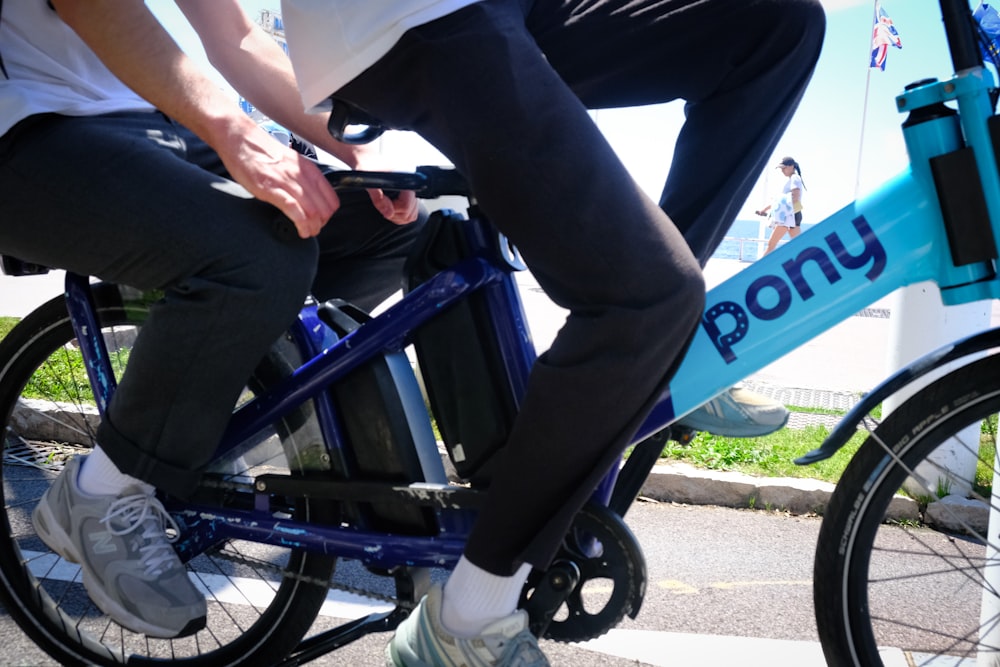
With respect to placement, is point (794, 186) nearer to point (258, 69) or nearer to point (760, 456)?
point (760, 456)

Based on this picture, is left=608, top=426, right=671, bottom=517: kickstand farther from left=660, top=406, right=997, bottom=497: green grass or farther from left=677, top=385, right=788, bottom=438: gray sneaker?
left=660, top=406, right=997, bottom=497: green grass

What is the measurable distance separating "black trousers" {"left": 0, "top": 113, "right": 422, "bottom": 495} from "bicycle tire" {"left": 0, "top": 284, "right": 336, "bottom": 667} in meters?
0.27

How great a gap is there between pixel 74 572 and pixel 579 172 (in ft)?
6.19

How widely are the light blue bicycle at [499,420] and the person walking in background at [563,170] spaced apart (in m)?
0.18

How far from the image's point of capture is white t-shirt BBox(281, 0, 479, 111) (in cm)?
133

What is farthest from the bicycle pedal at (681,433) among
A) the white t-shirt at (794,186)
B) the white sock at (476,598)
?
the white t-shirt at (794,186)

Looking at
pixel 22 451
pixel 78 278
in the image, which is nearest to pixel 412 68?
pixel 78 278

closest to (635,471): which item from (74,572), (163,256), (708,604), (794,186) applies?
(163,256)

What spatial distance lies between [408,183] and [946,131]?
38.0 inches

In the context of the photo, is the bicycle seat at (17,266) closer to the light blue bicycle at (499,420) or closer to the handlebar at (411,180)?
the light blue bicycle at (499,420)

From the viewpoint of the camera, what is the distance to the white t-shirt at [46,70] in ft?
5.31

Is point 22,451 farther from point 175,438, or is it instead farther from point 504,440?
point 504,440

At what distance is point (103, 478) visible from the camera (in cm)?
172

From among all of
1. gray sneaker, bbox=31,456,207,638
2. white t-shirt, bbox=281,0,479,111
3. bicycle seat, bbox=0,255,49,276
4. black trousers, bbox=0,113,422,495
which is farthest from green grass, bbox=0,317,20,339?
white t-shirt, bbox=281,0,479,111
